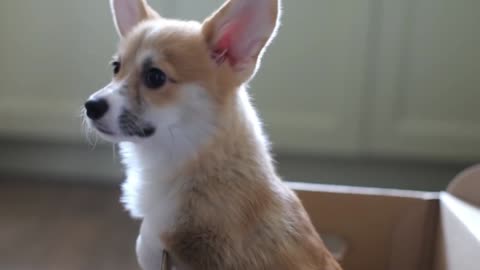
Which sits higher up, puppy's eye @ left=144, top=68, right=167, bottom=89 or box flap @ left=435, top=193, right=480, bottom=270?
puppy's eye @ left=144, top=68, right=167, bottom=89

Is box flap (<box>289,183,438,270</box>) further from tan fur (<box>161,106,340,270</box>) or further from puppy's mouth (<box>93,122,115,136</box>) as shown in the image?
puppy's mouth (<box>93,122,115,136</box>)

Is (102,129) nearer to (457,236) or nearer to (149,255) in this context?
(149,255)

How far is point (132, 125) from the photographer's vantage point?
2.93ft

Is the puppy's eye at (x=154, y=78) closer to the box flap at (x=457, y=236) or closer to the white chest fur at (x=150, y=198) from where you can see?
the white chest fur at (x=150, y=198)

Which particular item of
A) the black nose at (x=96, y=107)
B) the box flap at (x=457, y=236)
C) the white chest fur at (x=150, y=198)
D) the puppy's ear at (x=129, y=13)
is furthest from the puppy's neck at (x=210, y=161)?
the box flap at (x=457, y=236)

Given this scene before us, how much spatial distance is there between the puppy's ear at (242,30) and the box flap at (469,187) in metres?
0.45

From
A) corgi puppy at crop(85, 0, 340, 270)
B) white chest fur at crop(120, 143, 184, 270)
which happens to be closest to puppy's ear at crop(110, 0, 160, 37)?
corgi puppy at crop(85, 0, 340, 270)

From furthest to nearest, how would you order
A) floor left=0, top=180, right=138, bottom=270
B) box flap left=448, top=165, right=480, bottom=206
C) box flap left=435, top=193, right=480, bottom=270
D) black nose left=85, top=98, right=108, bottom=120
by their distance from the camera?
floor left=0, top=180, right=138, bottom=270 → box flap left=448, top=165, right=480, bottom=206 → box flap left=435, top=193, right=480, bottom=270 → black nose left=85, top=98, right=108, bottom=120

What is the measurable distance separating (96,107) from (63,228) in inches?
32.1

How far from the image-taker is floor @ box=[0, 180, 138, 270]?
1.43 m

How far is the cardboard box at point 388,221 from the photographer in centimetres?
113

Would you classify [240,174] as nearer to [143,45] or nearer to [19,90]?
[143,45]

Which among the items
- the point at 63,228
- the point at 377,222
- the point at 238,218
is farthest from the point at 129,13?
the point at 63,228

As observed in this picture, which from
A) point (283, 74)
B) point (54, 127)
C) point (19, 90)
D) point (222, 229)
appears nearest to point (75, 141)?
point (54, 127)
